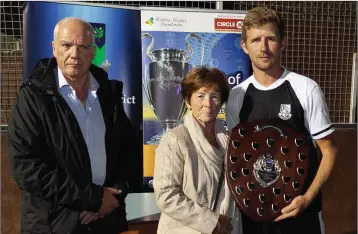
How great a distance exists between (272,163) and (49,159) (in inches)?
44.0

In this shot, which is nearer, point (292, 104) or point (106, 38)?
point (292, 104)

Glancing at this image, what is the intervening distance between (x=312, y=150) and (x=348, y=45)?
265cm

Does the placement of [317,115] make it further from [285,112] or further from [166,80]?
[166,80]

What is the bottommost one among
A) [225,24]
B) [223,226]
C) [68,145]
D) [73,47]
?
[223,226]

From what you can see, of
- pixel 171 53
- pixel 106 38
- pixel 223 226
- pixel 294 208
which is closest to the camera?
pixel 223 226

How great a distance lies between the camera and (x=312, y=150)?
284 cm

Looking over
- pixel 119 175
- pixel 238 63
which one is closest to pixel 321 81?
pixel 238 63

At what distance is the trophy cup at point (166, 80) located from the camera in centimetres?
354

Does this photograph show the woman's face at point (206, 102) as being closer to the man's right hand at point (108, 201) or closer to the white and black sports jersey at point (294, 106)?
the white and black sports jersey at point (294, 106)

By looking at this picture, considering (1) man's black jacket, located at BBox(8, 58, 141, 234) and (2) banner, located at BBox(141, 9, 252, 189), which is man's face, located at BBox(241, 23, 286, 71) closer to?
(2) banner, located at BBox(141, 9, 252, 189)

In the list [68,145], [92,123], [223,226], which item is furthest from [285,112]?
[68,145]

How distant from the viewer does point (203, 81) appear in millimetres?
2684

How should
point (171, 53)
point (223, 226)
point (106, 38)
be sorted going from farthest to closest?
point (171, 53), point (106, 38), point (223, 226)

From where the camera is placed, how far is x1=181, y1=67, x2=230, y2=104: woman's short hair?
2.69 meters
